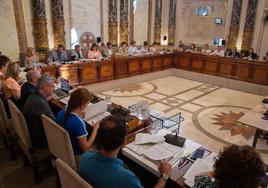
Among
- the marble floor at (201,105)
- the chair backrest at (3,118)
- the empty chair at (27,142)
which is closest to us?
the empty chair at (27,142)

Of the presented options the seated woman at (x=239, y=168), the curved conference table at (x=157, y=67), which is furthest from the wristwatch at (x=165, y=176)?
the curved conference table at (x=157, y=67)

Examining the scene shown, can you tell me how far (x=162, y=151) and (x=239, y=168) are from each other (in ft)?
2.74

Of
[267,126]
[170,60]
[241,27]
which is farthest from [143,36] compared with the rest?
[267,126]

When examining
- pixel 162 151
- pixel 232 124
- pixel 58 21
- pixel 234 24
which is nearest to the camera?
pixel 162 151

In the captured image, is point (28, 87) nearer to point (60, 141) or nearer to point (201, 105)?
point (60, 141)

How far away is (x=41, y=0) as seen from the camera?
23.9 feet

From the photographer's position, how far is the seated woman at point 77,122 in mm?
2031

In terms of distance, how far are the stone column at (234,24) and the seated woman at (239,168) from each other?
30.7 ft

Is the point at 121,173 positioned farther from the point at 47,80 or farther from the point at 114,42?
the point at 114,42

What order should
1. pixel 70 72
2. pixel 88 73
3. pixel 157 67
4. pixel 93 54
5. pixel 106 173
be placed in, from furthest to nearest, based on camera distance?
pixel 157 67 → pixel 93 54 → pixel 88 73 → pixel 70 72 → pixel 106 173

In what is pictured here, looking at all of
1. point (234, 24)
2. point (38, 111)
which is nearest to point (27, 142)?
point (38, 111)

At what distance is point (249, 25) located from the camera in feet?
29.2

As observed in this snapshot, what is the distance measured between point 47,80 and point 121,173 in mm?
1772

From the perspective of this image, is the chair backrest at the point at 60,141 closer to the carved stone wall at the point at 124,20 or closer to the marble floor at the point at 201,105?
the marble floor at the point at 201,105
